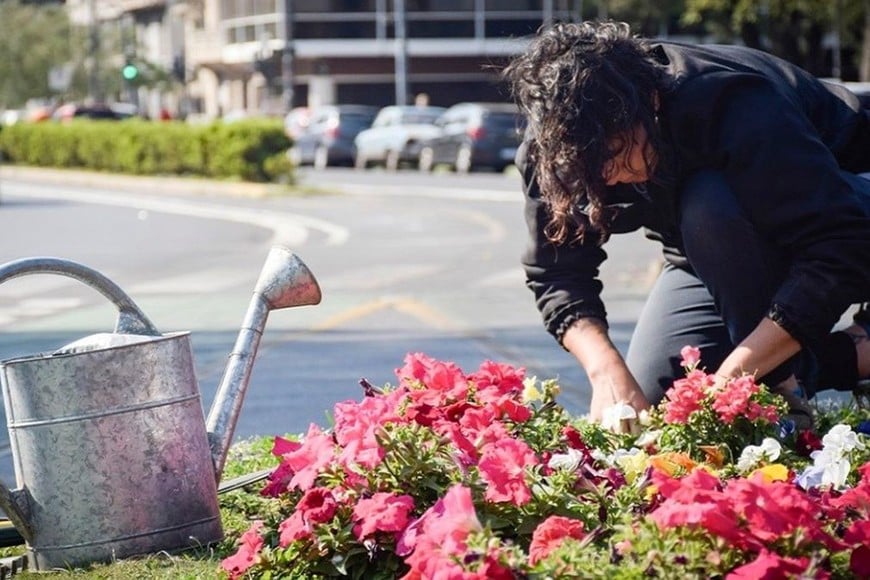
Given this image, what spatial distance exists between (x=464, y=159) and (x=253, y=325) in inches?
1261

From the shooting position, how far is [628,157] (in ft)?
13.4

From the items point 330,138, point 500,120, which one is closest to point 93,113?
point 330,138

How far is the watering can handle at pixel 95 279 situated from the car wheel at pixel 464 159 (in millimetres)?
31837

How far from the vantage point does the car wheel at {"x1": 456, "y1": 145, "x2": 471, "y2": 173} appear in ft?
118

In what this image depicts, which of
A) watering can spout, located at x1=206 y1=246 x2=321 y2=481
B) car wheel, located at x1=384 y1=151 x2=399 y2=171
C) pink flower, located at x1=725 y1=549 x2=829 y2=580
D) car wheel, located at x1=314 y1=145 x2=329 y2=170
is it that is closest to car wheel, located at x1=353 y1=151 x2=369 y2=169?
car wheel, located at x1=314 y1=145 x2=329 y2=170

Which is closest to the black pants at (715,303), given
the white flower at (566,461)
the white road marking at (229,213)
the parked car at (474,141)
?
the white flower at (566,461)

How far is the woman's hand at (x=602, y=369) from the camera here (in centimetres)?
445

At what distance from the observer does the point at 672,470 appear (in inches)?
144

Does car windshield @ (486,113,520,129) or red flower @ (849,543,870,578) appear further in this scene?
car windshield @ (486,113,520,129)

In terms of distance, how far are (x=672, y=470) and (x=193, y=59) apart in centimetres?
7592

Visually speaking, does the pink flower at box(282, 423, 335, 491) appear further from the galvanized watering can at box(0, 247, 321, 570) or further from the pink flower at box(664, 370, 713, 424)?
the pink flower at box(664, 370, 713, 424)

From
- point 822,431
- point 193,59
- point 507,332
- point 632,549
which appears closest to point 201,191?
point 507,332

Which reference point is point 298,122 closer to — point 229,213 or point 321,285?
point 229,213

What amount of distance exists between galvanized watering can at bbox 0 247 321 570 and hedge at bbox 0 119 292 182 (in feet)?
86.2
